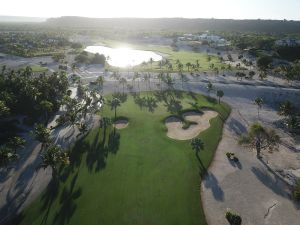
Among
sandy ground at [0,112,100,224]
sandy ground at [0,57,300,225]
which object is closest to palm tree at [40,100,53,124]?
sandy ground at [0,57,300,225]

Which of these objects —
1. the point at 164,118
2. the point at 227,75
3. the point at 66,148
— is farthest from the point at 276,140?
the point at 227,75

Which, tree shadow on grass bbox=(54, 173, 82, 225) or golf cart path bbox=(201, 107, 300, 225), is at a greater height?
golf cart path bbox=(201, 107, 300, 225)

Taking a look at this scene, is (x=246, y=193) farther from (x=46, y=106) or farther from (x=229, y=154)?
(x=46, y=106)

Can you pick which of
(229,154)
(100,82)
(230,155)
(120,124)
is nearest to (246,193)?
(230,155)

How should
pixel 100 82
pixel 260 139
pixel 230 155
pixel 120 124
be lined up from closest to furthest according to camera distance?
A: pixel 230 155 < pixel 260 139 < pixel 120 124 < pixel 100 82

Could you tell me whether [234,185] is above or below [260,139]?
below

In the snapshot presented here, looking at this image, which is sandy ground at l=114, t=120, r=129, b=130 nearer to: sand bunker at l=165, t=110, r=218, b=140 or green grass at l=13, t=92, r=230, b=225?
green grass at l=13, t=92, r=230, b=225

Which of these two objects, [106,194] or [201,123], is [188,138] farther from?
[106,194]
